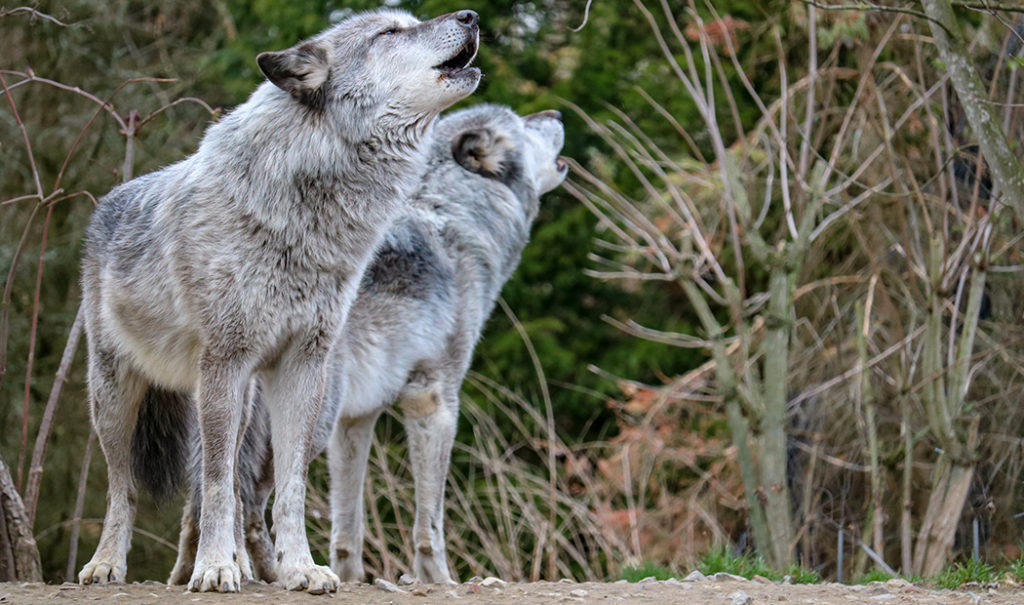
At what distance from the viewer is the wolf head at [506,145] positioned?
19.3 ft

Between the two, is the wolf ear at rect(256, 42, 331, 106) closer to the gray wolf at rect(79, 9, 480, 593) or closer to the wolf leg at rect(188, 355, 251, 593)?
the gray wolf at rect(79, 9, 480, 593)

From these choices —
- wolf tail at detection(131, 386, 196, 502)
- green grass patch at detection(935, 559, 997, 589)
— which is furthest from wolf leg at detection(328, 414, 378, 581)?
green grass patch at detection(935, 559, 997, 589)

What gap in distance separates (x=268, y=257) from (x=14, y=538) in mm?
1880

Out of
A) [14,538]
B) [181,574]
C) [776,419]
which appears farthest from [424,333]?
[776,419]

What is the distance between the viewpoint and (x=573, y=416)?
44.2 ft

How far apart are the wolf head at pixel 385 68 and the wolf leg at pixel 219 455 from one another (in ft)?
3.42

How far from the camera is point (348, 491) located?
534 cm

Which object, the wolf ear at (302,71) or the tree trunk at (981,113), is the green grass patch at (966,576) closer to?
the tree trunk at (981,113)

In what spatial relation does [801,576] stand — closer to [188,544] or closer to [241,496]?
[241,496]

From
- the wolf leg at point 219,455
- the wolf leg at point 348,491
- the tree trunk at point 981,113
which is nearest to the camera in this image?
the wolf leg at point 219,455

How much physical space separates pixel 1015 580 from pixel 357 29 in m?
3.36

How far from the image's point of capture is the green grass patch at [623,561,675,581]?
5.08m

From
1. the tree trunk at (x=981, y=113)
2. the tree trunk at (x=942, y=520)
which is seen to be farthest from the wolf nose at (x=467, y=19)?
the tree trunk at (x=942, y=520)

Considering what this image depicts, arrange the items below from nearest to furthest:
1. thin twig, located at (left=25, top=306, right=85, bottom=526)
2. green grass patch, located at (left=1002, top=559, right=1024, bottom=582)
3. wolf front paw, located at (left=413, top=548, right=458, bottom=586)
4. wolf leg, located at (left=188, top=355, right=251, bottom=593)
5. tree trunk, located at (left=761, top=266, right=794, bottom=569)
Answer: wolf leg, located at (left=188, top=355, right=251, bottom=593) < green grass patch, located at (left=1002, top=559, right=1024, bottom=582) < thin twig, located at (left=25, top=306, right=85, bottom=526) < wolf front paw, located at (left=413, top=548, right=458, bottom=586) < tree trunk, located at (left=761, top=266, right=794, bottom=569)
